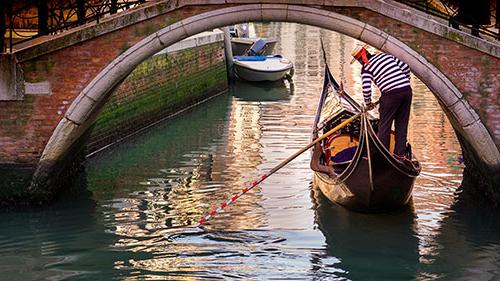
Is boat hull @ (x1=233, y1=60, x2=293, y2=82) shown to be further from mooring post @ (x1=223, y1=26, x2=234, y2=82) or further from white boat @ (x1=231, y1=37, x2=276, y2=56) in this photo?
white boat @ (x1=231, y1=37, x2=276, y2=56)

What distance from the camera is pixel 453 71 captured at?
595cm

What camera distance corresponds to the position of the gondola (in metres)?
5.80

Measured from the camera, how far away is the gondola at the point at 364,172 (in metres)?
5.80

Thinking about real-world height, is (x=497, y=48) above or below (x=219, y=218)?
above

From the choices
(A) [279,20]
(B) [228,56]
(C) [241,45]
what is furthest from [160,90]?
(C) [241,45]

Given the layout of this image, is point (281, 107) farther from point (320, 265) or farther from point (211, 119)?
point (320, 265)

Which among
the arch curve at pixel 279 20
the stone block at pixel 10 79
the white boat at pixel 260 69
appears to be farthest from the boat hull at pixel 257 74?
the stone block at pixel 10 79

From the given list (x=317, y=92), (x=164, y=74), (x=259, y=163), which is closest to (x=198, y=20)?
(x=259, y=163)

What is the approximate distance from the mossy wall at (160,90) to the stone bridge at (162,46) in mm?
1844

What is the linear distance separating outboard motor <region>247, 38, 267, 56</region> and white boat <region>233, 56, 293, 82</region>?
620mm

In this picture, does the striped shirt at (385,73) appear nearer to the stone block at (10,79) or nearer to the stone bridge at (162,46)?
the stone bridge at (162,46)

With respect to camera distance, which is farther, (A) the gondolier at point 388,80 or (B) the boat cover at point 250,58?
(B) the boat cover at point 250,58

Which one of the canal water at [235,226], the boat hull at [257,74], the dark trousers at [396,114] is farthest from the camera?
the boat hull at [257,74]

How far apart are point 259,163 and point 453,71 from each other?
227 cm
